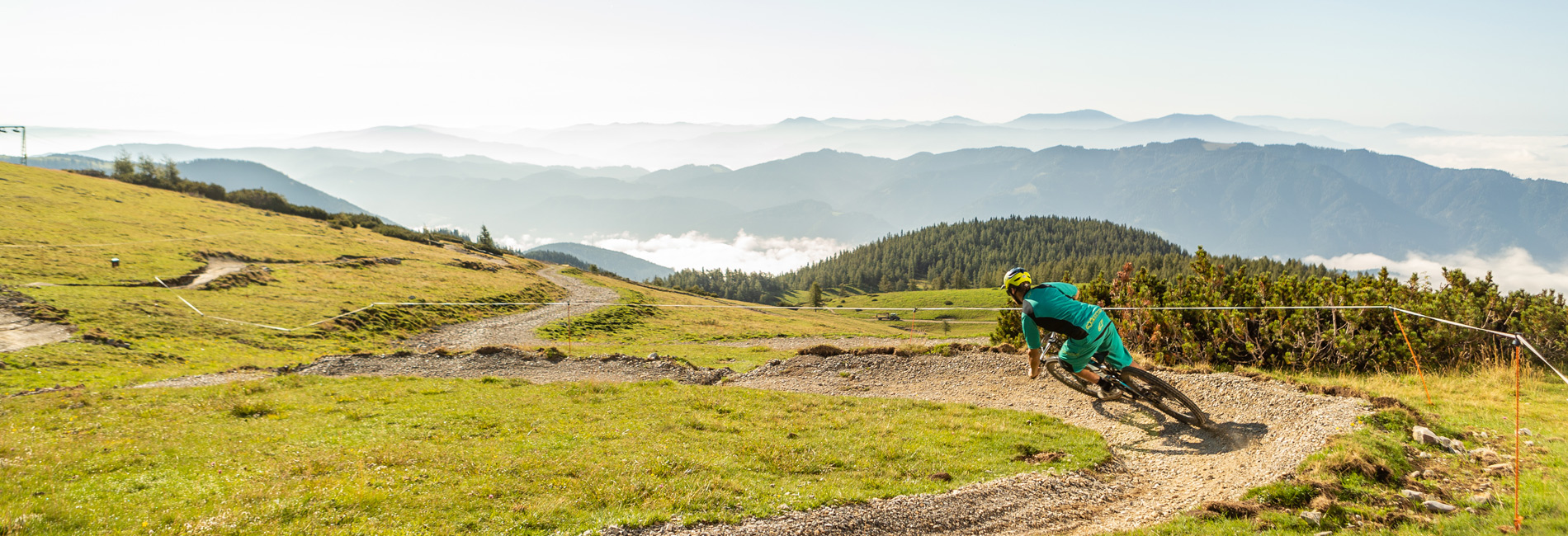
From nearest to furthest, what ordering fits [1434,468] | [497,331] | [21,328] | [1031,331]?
[1434,468], [1031,331], [21,328], [497,331]

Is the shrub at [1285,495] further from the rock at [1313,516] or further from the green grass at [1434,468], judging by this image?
the rock at [1313,516]

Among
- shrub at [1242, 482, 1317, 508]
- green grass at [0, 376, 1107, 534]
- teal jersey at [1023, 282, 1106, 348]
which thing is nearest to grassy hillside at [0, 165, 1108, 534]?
green grass at [0, 376, 1107, 534]

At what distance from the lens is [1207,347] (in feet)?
52.5

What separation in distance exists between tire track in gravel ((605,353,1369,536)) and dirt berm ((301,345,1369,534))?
0.02m

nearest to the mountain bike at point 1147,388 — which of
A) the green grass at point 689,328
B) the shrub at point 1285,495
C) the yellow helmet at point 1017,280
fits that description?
the yellow helmet at point 1017,280

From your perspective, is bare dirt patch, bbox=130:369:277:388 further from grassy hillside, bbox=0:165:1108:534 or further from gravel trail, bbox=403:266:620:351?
gravel trail, bbox=403:266:620:351

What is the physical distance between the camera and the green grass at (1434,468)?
6414 millimetres

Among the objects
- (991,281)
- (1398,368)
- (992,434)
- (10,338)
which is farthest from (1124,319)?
(991,281)

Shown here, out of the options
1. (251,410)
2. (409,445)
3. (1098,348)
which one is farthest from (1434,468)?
(251,410)

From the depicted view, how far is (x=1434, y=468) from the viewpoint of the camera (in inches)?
321

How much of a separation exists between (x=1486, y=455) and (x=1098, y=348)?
4.85 m

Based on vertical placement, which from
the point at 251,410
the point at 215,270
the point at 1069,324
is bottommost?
the point at 251,410

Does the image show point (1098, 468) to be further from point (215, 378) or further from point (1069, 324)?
point (215, 378)

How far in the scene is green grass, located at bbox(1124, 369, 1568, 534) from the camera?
6.41 m
